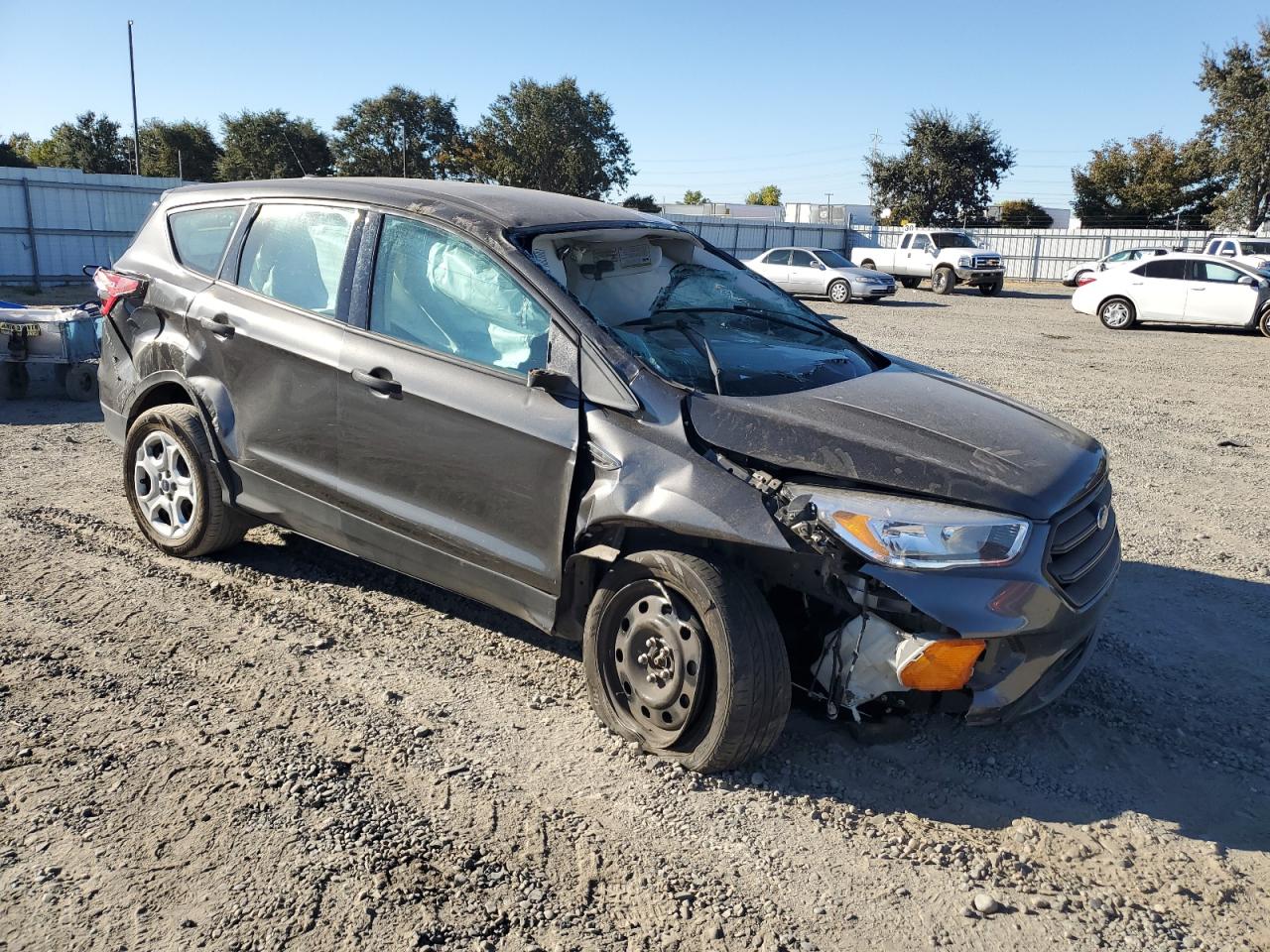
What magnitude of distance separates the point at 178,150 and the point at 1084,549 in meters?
68.3

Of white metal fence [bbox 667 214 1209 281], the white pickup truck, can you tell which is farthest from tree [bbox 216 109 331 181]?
the white pickup truck

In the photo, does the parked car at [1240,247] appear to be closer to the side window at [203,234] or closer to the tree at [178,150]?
the side window at [203,234]

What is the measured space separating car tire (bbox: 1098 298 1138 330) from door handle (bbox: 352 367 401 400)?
66.3ft

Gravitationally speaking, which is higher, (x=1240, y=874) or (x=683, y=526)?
(x=683, y=526)

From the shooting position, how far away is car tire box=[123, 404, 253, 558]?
4500 mm

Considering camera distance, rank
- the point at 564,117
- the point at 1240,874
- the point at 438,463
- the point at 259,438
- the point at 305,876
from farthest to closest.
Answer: the point at 564,117
the point at 259,438
the point at 438,463
the point at 1240,874
the point at 305,876

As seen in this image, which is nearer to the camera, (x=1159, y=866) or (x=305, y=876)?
(x=305, y=876)

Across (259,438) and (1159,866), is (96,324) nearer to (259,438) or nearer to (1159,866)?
(259,438)

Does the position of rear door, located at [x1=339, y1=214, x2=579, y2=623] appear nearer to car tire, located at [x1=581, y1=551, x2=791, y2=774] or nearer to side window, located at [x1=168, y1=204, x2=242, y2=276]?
car tire, located at [x1=581, y1=551, x2=791, y2=774]

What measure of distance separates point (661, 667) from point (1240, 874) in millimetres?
1816

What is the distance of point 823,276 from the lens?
25.1 m

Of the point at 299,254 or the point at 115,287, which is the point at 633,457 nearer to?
the point at 299,254

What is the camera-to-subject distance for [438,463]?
11.9 feet

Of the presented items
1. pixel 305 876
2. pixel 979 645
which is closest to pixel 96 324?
pixel 305 876
